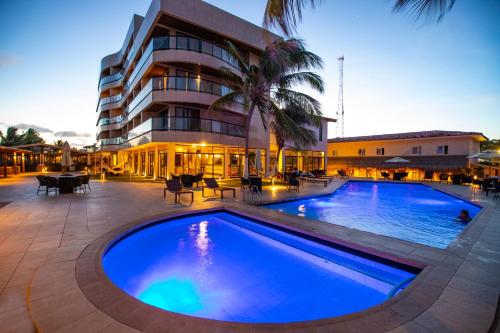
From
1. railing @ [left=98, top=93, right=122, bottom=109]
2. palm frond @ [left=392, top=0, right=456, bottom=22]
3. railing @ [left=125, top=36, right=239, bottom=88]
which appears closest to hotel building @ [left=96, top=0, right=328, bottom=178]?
railing @ [left=125, top=36, right=239, bottom=88]

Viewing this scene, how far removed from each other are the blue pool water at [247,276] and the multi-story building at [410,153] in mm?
21669

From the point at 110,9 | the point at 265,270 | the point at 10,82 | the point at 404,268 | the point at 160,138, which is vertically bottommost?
the point at 265,270

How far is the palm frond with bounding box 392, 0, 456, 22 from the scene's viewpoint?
9.23ft

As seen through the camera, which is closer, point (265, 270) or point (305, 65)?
point (265, 270)

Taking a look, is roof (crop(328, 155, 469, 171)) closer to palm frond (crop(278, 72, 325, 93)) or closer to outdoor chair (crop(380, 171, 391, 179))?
outdoor chair (crop(380, 171, 391, 179))

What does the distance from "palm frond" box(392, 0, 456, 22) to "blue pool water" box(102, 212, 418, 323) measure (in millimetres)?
3947

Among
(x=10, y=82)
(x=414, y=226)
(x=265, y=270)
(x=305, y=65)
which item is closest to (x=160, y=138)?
(x=305, y=65)

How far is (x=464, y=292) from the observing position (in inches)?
117

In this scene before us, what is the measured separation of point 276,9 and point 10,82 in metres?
32.1

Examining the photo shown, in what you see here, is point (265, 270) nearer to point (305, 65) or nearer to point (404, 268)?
point (404, 268)

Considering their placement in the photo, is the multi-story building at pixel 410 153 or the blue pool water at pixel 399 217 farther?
the multi-story building at pixel 410 153

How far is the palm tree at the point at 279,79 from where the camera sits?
14.4 meters

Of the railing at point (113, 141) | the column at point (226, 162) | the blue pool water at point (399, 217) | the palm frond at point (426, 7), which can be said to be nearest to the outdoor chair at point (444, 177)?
the blue pool water at point (399, 217)

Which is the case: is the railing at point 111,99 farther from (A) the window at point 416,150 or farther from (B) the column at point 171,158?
(A) the window at point 416,150
